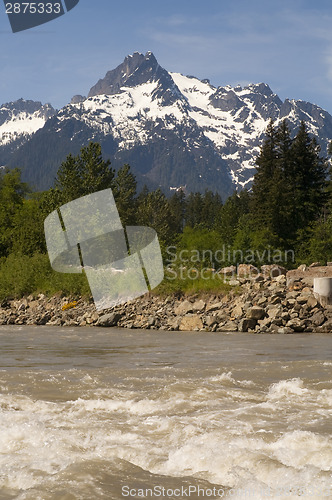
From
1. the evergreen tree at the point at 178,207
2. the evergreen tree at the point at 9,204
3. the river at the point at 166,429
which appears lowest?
the evergreen tree at the point at 178,207

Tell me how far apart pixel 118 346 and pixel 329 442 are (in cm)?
1197

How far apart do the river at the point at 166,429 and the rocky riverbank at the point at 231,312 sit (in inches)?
385

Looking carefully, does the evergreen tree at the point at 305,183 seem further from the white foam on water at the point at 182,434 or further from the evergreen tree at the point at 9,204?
the white foam on water at the point at 182,434

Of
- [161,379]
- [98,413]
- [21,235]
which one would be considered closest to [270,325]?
[161,379]

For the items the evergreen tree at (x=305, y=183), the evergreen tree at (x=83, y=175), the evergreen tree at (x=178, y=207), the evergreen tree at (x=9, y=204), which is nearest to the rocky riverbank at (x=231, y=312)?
the evergreen tree at (x=305, y=183)

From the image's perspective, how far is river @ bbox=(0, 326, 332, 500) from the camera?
4.34 m

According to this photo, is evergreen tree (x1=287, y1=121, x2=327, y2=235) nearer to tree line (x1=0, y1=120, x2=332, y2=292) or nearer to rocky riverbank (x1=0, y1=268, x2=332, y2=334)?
tree line (x1=0, y1=120, x2=332, y2=292)

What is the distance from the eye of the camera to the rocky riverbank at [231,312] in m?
21.8

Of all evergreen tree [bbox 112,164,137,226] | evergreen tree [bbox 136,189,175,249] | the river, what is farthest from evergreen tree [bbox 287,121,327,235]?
the river

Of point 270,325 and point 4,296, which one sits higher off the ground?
point 270,325

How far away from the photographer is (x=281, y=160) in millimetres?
49031

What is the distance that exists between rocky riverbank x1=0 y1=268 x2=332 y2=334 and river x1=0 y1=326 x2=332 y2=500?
385 inches

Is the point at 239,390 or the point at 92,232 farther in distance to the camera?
the point at 92,232

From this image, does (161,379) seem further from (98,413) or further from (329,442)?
(329,442)
